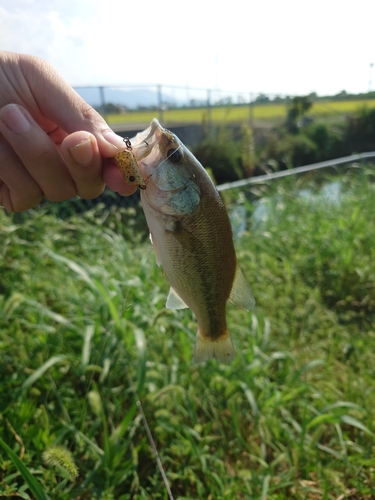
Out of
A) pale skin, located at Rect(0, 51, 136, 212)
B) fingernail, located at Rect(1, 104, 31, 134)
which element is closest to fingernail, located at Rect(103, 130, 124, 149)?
pale skin, located at Rect(0, 51, 136, 212)

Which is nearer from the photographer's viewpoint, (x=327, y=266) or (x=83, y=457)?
(x=83, y=457)

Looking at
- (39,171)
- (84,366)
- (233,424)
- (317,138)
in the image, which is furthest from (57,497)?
(317,138)

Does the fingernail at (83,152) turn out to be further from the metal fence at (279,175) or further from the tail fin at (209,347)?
the metal fence at (279,175)

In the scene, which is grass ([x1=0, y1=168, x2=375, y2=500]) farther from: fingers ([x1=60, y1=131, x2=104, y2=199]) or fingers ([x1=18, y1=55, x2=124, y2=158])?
fingers ([x1=18, y1=55, x2=124, y2=158])


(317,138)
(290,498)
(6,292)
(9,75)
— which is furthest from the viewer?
(317,138)

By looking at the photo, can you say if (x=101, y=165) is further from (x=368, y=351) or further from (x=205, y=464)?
(x=368, y=351)

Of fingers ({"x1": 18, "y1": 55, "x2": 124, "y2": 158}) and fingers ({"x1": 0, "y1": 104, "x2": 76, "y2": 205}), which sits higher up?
fingers ({"x1": 18, "y1": 55, "x2": 124, "y2": 158})
